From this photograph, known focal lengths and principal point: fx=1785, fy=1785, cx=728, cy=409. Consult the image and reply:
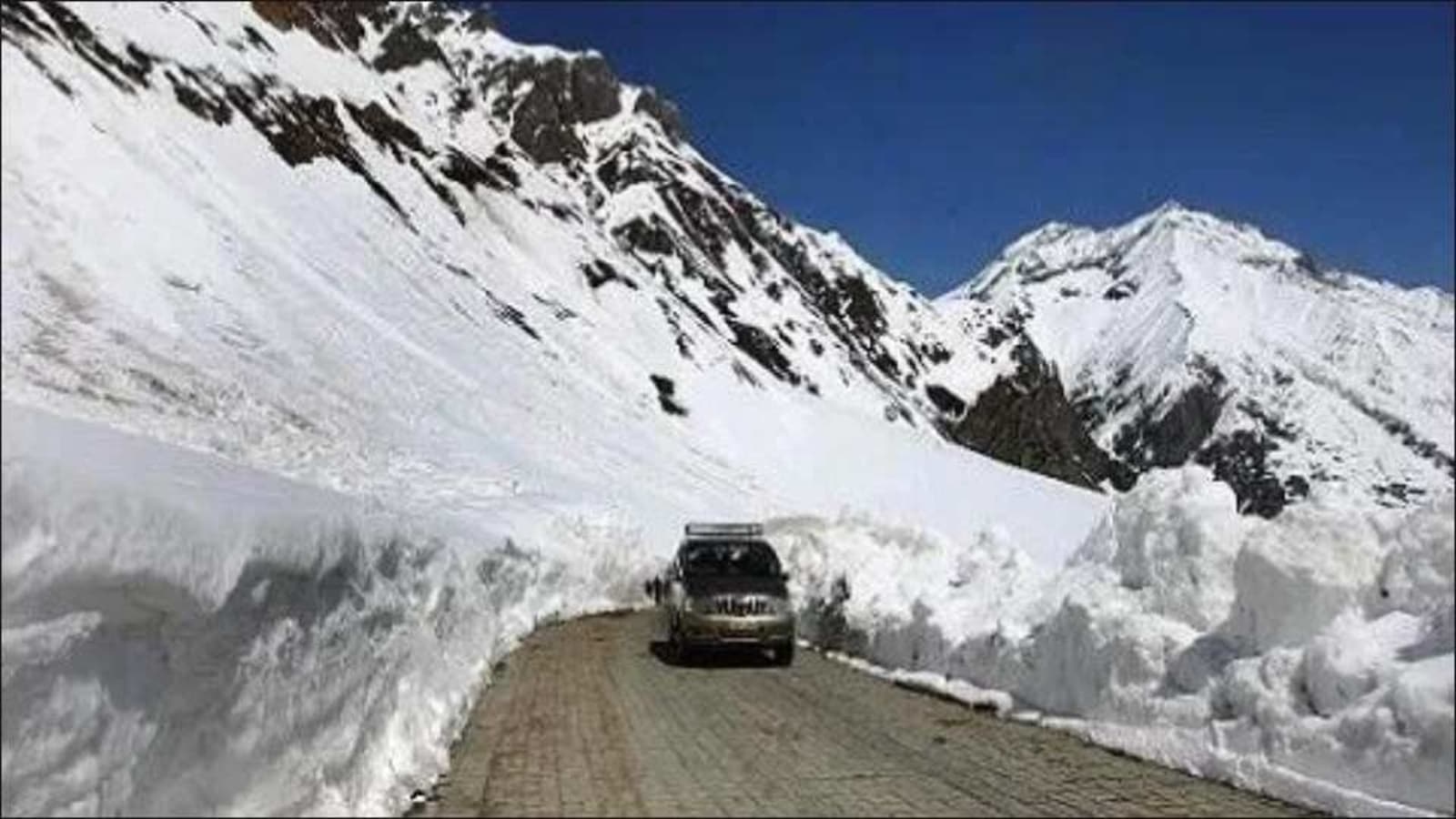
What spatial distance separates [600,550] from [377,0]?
6094 inches

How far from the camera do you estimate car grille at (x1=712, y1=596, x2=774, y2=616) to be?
88.2 feet

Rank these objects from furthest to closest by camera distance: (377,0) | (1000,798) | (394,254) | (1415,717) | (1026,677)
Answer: (377,0) → (394,254) → (1026,677) → (1000,798) → (1415,717)

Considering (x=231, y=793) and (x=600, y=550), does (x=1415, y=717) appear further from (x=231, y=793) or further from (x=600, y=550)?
(x=600, y=550)

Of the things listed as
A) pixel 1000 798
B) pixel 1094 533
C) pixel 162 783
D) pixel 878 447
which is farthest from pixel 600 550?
pixel 878 447

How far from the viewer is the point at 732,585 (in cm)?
2741

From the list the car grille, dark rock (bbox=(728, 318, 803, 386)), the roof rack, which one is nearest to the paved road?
the car grille

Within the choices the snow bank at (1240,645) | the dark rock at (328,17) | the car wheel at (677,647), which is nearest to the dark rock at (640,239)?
the dark rock at (328,17)

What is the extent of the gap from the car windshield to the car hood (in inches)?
10.2

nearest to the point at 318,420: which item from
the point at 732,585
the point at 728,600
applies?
the point at 732,585

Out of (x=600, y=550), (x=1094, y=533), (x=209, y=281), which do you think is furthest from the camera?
(x=209, y=281)

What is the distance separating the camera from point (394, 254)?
10194 centimetres

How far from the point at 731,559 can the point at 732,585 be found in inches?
67.2

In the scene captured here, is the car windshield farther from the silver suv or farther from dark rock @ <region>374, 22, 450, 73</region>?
dark rock @ <region>374, 22, 450, 73</region>

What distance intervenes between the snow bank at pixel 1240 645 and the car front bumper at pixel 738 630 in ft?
9.25
